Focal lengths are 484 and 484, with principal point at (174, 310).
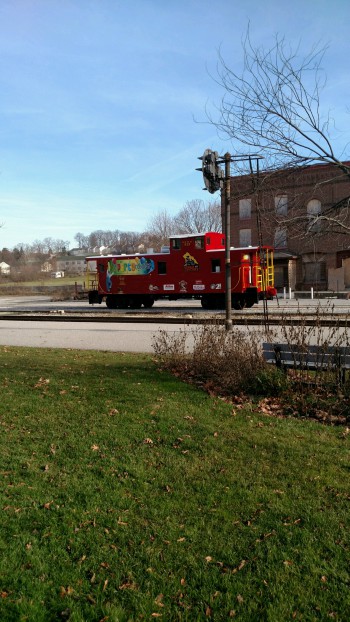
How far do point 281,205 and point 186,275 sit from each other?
61.9 ft

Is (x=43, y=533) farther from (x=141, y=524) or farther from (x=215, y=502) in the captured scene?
(x=215, y=502)

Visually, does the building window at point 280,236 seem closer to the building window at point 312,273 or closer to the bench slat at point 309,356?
the bench slat at point 309,356

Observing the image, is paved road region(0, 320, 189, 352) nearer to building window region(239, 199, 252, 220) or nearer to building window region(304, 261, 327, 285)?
building window region(304, 261, 327, 285)

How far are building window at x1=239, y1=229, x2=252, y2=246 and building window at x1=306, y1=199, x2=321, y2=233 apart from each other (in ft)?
128

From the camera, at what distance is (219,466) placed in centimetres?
436

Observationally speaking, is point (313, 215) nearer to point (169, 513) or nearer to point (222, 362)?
point (222, 362)

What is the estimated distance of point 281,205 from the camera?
625 cm

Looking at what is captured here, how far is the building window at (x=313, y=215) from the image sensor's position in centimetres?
577

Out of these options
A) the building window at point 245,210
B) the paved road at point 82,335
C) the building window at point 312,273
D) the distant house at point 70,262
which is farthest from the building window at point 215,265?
the distant house at point 70,262

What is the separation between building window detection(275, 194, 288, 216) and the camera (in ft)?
20.4

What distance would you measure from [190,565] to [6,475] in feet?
6.45

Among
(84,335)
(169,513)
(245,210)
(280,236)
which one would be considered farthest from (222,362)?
(245,210)

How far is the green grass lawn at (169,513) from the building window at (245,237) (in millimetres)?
40299

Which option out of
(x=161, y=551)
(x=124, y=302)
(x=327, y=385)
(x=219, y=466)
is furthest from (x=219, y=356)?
(x=124, y=302)
